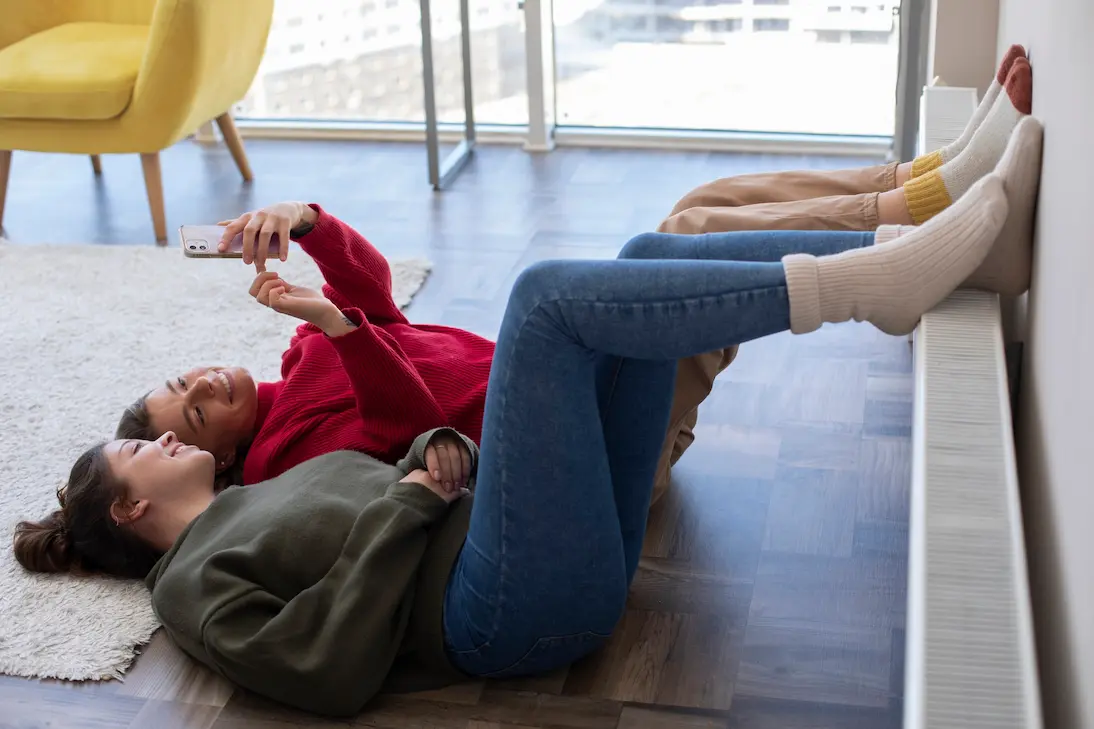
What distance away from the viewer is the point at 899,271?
1308 millimetres

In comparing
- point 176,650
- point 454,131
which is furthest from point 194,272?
point 176,650

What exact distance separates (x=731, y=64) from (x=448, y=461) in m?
2.54

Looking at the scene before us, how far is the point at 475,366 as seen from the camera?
1.95m

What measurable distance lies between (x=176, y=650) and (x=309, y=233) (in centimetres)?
62

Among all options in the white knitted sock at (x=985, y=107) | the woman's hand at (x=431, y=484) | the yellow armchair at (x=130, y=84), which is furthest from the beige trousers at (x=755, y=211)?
the yellow armchair at (x=130, y=84)

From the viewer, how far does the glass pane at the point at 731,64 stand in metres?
3.75

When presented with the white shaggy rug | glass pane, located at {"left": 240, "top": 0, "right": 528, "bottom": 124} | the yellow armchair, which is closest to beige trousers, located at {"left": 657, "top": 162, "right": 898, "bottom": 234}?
the white shaggy rug

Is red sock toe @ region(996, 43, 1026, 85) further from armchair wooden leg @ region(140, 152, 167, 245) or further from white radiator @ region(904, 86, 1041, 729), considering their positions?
armchair wooden leg @ region(140, 152, 167, 245)

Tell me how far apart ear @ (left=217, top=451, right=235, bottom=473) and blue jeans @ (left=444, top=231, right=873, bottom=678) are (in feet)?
1.77

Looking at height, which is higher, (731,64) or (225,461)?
(731,64)

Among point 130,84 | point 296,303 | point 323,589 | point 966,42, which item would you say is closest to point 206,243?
point 296,303

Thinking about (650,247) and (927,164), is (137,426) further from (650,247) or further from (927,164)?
(927,164)

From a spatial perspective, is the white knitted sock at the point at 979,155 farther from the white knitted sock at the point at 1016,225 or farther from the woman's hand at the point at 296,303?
the woman's hand at the point at 296,303

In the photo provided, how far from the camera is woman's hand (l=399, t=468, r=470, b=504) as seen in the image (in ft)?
5.36
